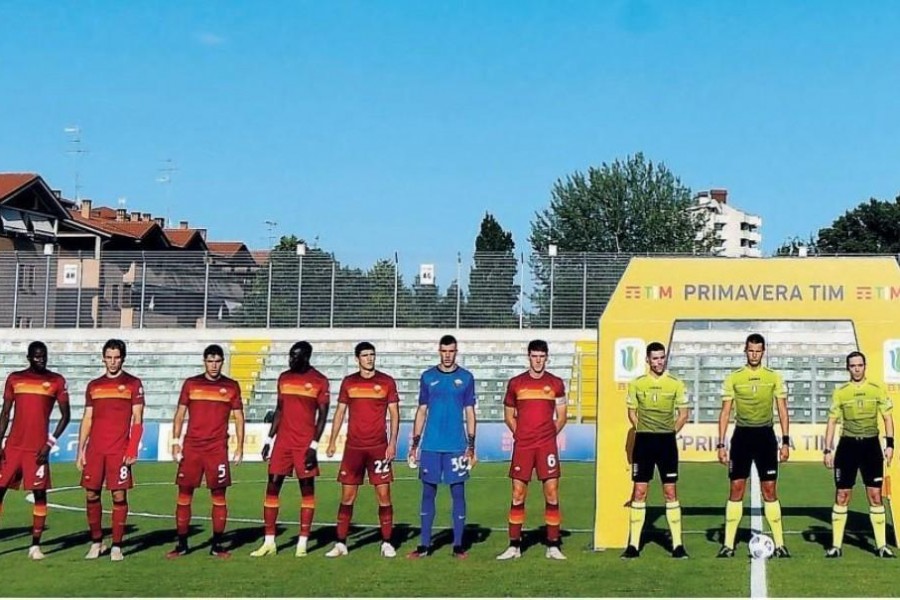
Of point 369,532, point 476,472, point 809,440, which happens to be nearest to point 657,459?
point 809,440

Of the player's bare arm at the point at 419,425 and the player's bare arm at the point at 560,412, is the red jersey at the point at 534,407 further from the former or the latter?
the player's bare arm at the point at 419,425

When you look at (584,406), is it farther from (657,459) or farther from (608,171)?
(608,171)

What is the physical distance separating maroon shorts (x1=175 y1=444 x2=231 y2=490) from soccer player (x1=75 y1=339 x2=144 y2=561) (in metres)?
0.47

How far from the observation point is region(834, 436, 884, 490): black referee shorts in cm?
1062

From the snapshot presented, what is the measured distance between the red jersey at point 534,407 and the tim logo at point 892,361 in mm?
3168

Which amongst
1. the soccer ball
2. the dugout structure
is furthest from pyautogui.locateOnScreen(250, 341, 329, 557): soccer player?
the soccer ball

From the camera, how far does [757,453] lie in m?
10.5

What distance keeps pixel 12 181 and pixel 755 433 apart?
41.5m

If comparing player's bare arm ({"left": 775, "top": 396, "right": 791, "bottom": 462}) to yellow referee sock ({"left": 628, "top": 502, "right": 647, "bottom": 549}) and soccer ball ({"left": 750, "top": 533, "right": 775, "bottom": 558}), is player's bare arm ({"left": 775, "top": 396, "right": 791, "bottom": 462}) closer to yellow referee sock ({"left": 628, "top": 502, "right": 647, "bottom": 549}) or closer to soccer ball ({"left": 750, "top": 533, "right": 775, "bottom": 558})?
soccer ball ({"left": 750, "top": 533, "right": 775, "bottom": 558})

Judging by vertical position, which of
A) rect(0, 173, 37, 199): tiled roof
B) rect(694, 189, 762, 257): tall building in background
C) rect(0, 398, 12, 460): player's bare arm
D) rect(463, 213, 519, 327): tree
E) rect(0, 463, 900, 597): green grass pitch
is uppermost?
rect(694, 189, 762, 257): tall building in background

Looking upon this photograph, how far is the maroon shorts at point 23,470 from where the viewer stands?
35.2 ft

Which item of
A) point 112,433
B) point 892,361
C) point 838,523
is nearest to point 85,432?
point 112,433

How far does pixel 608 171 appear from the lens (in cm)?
6694

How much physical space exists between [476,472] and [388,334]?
9.95 m
